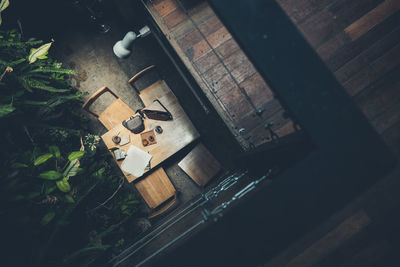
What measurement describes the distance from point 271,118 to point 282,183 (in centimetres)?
133

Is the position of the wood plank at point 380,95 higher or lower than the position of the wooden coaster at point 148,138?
lower

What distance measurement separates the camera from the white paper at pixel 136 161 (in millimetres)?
3613

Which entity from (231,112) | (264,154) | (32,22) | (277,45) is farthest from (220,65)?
(32,22)

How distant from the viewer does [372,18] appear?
2.79m

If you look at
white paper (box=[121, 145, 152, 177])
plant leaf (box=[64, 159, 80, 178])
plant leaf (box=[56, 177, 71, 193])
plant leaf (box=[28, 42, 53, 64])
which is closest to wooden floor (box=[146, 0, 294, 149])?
white paper (box=[121, 145, 152, 177])

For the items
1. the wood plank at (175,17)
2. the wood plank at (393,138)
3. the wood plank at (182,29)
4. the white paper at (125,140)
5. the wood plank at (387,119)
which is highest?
the wood plank at (175,17)

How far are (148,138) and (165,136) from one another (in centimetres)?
28

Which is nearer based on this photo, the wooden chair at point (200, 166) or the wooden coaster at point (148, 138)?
the wooden coaster at point (148, 138)

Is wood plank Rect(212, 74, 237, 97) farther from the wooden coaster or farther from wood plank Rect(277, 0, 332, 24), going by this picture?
the wooden coaster

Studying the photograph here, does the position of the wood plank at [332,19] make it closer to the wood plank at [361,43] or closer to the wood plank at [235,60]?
the wood plank at [361,43]

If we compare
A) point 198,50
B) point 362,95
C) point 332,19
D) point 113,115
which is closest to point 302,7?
point 332,19

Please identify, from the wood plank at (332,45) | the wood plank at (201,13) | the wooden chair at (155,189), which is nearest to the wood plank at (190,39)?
the wood plank at (201,13)

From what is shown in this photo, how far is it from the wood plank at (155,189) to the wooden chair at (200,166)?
42 cm

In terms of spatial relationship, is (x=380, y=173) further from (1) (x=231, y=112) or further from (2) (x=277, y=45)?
(1) (x=231, y=112)
